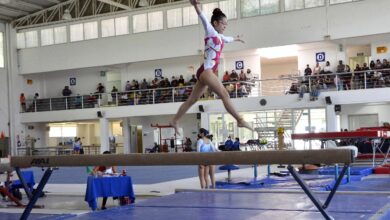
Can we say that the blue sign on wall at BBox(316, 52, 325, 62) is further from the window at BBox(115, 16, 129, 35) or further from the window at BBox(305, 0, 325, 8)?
the window at BBox(115, 16, 129, 35)

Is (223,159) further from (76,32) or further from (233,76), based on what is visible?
(76,32)

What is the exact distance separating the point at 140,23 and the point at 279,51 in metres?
7.96

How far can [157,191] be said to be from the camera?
1267 centimetres

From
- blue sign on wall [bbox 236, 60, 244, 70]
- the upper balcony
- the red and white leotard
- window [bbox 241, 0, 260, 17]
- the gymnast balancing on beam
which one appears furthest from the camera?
blue sign on wall [bbox 236, 60, 244, 70]

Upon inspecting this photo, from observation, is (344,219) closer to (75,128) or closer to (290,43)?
(290,43)

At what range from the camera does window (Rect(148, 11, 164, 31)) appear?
27656mm

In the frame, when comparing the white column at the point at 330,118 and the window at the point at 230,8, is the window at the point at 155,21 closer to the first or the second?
the window at the point at 230,8

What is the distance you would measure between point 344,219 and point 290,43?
62.8ft

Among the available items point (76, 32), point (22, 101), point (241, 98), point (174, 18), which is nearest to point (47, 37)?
point (76, 32)

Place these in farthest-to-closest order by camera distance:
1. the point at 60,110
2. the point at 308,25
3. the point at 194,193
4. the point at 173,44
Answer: the point at 60,110 → the point at 173,44 → the point at 308,25 → the point at 194,193

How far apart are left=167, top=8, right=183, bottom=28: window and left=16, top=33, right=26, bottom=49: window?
10.4 meters

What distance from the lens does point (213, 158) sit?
15.5ft

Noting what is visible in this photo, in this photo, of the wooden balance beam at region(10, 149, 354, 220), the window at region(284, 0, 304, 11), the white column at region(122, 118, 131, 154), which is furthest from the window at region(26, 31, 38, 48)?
the wooden balance beam at region(10, 149, 354, 220)

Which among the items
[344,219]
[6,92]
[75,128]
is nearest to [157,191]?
[344,219]
